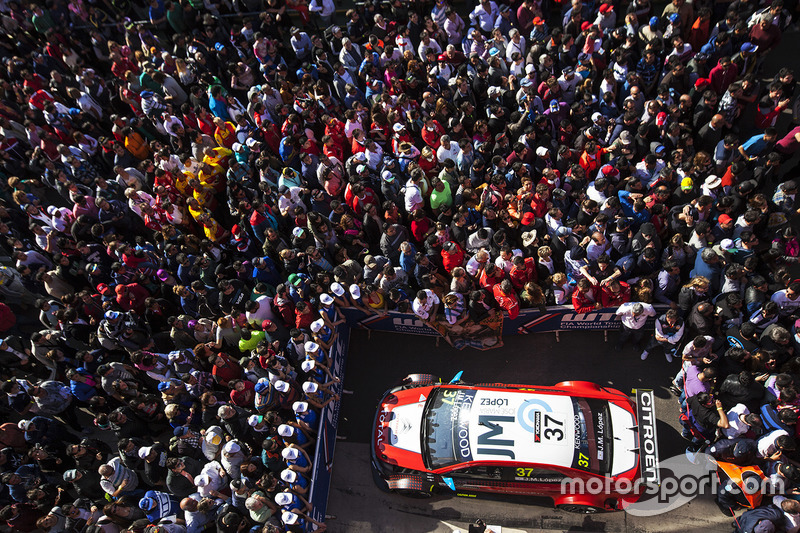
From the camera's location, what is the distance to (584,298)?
26.7 feet

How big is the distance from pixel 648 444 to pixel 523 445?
6.04ft

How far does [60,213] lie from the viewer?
10.3 metres

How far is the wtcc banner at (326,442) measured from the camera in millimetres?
7820

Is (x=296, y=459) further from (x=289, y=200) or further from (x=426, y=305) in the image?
(x=289, y=200)

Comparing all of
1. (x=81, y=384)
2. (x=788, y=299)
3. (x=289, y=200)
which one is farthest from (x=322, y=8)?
(x=788, y=299)

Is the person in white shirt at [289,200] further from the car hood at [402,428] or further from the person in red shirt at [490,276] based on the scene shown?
the car hood at [402,428]

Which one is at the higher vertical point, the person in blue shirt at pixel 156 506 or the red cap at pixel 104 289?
the red cap at pixel 104 289

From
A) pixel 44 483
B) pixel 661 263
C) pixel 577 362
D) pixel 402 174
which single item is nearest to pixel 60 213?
pixel 44 483

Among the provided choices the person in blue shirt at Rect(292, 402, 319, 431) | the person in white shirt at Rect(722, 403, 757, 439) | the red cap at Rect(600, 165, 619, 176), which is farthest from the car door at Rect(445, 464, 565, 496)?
the red cap at Rect(600, 165, 619, 176)

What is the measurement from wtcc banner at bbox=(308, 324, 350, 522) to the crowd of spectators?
0.84ft

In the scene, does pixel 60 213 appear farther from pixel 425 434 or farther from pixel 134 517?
pixel 425 434

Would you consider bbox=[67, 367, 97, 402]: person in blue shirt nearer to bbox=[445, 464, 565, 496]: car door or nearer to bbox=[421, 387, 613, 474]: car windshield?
bbox=[421, 387, 613, 474]: car windshield

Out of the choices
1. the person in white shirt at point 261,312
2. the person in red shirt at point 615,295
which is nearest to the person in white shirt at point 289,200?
the person in white shirt at point 261,312

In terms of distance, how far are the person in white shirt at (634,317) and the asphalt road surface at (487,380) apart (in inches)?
21.6
